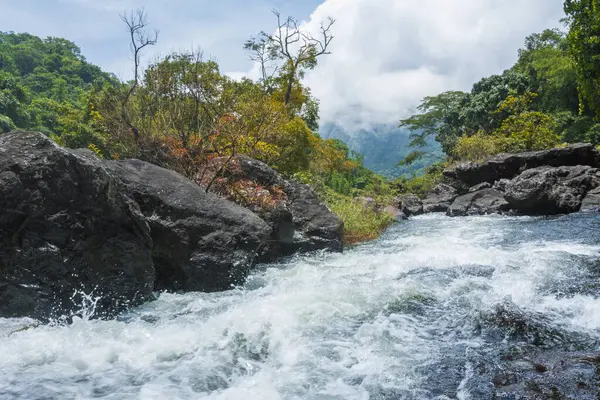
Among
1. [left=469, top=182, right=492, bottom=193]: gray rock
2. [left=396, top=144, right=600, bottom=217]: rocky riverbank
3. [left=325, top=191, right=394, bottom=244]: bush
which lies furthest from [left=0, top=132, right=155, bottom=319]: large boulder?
[left=469, top=182, right=492, bottom=193]: gray rock

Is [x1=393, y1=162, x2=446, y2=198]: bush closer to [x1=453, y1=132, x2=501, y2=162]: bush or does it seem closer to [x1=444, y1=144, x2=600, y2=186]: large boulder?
[x1=453, y1=132, x2=501, y2=162]: bush

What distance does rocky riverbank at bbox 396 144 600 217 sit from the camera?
46.4ft

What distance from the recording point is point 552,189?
14.3 meters

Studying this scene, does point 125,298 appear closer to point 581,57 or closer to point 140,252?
point 140,252

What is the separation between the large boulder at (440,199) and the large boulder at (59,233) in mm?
17732

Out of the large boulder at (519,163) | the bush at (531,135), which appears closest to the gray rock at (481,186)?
the large boulder at (519,163)

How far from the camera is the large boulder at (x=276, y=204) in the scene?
8477 mm

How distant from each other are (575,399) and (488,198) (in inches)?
615

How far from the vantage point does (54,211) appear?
4.50m

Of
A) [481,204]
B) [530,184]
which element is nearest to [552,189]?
[530,184]

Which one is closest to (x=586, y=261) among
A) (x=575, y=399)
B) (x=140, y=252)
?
(x=575, y=399)

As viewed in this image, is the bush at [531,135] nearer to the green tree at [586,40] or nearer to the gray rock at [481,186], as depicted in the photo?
the gray rock at [481,186]

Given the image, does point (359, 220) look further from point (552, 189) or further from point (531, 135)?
point (531, 135)

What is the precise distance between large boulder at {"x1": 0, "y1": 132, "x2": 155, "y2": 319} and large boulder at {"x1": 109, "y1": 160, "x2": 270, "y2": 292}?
841mm
